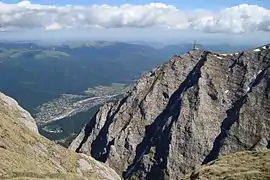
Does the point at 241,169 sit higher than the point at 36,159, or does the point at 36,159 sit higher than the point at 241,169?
the point at 241,169

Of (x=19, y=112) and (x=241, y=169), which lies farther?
(x=19, y=112)

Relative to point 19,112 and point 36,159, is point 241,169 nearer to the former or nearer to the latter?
point 36,159

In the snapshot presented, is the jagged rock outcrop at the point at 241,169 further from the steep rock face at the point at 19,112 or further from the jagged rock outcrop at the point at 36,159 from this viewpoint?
the steep rock face at the point at 19,112

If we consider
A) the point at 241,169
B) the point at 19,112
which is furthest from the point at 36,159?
the point at 241,169

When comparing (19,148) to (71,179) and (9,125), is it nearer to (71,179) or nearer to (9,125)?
(9,125)

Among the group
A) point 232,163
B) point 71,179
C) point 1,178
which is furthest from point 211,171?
point 1,178

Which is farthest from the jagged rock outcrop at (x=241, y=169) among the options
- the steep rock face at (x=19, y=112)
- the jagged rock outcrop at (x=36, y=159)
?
the steep rock face at (x=19, y=112)
